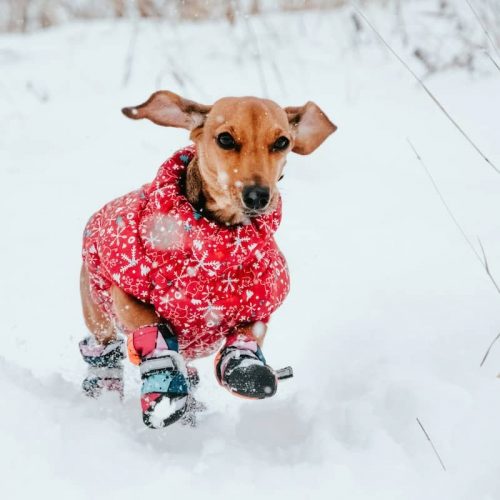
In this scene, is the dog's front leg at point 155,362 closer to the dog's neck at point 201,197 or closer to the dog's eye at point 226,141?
the dog's neck at point 201,197

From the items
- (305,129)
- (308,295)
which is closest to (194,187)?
(305,129)

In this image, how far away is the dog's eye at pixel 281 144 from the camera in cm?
219

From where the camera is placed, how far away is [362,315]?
2922mm

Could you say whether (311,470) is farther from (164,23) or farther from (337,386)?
(164,23)

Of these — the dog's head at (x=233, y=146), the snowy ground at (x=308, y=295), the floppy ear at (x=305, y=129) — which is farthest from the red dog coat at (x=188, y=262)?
the snowy ground at (x=308, y=295)

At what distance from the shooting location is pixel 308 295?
10.5ft

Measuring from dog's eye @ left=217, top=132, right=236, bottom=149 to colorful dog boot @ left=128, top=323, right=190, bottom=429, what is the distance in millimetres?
686

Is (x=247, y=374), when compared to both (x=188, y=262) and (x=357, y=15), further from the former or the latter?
(x=357, y=15)

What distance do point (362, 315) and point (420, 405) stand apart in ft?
2.23

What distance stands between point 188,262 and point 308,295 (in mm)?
1265

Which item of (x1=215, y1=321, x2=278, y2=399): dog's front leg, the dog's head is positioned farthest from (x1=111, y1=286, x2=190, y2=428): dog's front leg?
the dog's head

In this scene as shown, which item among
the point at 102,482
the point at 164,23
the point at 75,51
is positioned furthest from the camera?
the point at 164,23

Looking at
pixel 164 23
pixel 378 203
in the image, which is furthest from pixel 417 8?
pixel 378 203

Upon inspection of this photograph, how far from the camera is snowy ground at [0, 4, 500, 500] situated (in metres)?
2.07
